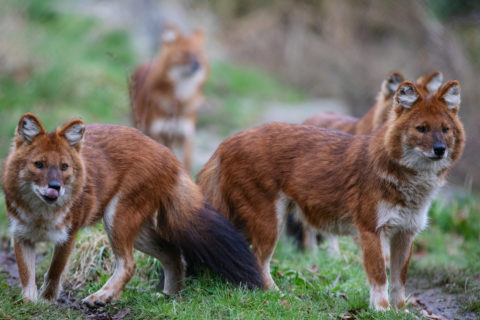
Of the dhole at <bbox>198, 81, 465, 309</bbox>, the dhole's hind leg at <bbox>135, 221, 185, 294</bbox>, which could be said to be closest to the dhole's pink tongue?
the dhole's hind leg at <bbox>135, 221, 185, 294</bbox>

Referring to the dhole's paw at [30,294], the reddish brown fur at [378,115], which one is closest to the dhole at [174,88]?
the reddish brown fur at [378,115]

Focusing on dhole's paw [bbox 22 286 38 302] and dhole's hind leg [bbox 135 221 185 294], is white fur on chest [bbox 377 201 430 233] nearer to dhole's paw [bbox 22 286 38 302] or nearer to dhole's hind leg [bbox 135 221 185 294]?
dhole's hind leg [bbox 135 221 185 294]

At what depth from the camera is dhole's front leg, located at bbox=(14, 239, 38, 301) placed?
4.75m

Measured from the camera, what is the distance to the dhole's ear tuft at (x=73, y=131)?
4809 millimetres

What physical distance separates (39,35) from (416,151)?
10438 millimetres

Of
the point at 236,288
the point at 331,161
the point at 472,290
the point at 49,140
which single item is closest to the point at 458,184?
the point at 472,290

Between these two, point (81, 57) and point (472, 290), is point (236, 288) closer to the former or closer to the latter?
point (472, 290)

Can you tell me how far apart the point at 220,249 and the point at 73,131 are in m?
1.44

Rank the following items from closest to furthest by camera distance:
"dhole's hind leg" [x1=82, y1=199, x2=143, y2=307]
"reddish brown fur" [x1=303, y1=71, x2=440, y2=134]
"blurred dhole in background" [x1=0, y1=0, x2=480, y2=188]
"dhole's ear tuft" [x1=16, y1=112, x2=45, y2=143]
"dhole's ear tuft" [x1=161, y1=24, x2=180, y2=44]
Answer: "dhole's ear tuft" [x1=16, y1=112, x2=45, y2=143], "dhole's hind leg" [x1=82, y1=199, x2=143, y2=307], "reddish brown fur" [x1=303, y1=71, x2=440, y2=134], "dhole's ear tuft" [x1=161, y1=24, x2=180, y2=44], "blurred dhole in background" [x1=0, y1=0, x2=480, y2=188]

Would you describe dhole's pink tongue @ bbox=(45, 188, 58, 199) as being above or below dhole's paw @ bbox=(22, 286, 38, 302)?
above

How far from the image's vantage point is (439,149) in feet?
16.1

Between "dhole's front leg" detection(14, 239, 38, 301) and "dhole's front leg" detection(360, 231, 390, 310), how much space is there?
8.12 feet

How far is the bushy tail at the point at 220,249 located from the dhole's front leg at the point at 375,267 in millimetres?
851

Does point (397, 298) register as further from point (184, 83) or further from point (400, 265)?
point (184, 83)
